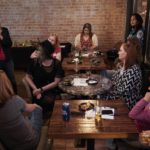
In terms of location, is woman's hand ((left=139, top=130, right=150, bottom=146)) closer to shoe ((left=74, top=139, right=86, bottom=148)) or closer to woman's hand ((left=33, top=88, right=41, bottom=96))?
shoe ((left=74, top=139, right=86, bottom=148))

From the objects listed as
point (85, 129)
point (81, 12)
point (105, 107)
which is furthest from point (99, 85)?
point (81, 12)

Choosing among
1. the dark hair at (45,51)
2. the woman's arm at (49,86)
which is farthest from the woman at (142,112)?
the dark hair at (45,51)

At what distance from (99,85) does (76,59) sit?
122cm

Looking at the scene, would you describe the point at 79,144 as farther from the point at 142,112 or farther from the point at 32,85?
the point at 142,112

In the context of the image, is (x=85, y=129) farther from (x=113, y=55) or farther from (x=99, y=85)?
(x=113, y=55)

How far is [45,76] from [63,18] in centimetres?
310

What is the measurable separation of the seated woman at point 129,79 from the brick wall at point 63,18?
3.11m

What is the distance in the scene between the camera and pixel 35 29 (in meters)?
6.77

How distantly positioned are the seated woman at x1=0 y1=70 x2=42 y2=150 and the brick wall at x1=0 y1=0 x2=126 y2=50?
4469 mm

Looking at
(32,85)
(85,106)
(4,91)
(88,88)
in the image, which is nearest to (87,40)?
(32,85)

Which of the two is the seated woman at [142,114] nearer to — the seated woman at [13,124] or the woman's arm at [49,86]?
the seated woman at [13,124]

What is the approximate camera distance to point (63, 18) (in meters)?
6.64

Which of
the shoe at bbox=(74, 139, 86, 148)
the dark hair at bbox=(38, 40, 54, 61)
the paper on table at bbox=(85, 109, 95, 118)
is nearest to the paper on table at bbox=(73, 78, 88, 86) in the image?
the dark hair at bbox=(38, 40, 54, 61)

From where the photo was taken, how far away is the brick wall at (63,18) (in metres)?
6.52
